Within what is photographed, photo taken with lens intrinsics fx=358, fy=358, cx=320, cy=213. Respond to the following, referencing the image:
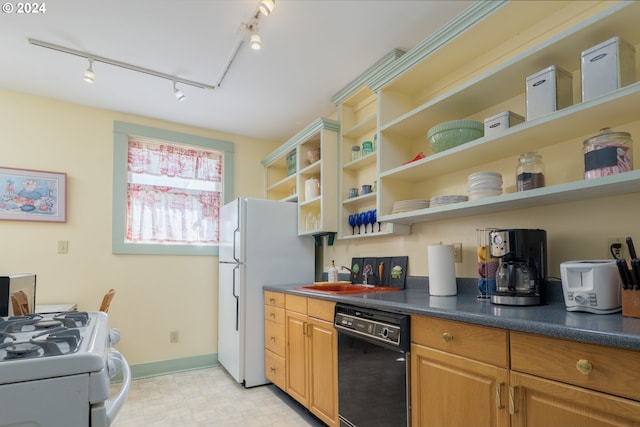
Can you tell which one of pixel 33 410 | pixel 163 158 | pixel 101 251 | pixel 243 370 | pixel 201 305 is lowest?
pixel 243 370

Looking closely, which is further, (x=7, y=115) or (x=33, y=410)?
(x=7, y=115)

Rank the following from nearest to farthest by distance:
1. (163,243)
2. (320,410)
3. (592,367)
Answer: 1. (592,367)
2. (320,410)
3. (163,243)

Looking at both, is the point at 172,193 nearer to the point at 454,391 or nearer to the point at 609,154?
the point at 454,391

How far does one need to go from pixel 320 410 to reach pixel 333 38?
241cm

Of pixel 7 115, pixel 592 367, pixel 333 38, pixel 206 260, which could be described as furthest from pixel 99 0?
pixel 592 367

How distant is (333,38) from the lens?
2.33m

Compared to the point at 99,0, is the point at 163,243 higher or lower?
lower

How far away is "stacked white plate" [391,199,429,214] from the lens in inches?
89.2

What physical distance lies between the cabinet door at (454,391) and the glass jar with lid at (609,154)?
0.85m

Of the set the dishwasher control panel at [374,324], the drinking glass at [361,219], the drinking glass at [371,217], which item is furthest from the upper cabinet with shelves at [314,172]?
the dishwasher control panel at [374,324]

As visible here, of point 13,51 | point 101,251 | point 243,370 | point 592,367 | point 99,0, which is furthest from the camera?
point 101,251

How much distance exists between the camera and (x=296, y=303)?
264 centimetres

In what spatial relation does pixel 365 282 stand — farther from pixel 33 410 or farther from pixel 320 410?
pixel 33 410

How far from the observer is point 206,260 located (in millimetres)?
3799
